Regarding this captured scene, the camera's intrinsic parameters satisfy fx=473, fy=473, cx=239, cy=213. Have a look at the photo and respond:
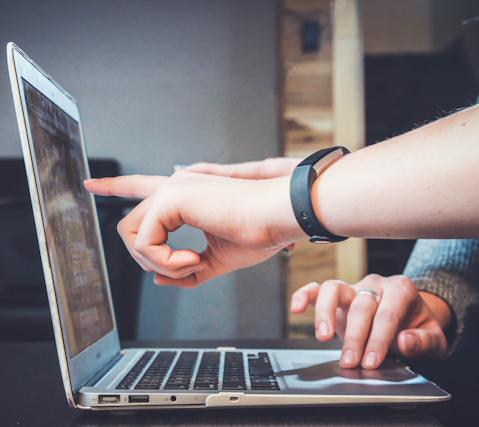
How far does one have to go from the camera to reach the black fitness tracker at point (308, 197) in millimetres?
Answer: 569

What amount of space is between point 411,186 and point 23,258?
1099mm

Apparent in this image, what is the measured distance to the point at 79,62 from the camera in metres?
1.39

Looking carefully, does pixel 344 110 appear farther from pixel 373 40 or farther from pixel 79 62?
pixel 79 62

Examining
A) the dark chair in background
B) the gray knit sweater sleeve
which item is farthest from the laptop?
the dark chair in background

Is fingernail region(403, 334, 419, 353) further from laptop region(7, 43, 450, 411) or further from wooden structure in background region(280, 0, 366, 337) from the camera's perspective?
wooden structure in background region(280, 0, 366, 337)

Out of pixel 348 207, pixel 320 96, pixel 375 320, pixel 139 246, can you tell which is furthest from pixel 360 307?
pixel 320 96

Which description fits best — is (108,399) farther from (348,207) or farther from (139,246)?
(348,207)

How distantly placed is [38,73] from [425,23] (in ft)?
5.17

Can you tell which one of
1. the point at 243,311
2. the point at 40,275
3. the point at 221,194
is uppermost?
the point at 221,194

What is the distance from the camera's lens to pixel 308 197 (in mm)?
566

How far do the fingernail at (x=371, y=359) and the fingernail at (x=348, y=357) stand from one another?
21 millimetres

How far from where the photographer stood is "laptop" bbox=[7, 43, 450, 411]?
1.74ft

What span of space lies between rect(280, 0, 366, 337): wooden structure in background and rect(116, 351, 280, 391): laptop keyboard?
3.02ft

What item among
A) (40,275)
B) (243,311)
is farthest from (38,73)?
(243,311)
